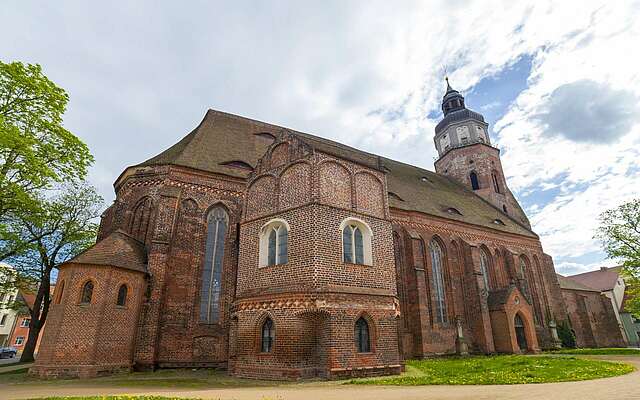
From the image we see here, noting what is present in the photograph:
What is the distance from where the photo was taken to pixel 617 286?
153 ft

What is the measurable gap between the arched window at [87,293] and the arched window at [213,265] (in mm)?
4591

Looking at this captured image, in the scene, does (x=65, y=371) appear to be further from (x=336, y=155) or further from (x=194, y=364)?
(x=336, y=155)

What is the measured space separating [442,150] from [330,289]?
29683 millimetres

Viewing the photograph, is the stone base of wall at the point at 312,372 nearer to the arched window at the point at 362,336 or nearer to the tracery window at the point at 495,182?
the arched window at the point at 362,336

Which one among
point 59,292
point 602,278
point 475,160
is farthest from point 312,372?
point 602,278

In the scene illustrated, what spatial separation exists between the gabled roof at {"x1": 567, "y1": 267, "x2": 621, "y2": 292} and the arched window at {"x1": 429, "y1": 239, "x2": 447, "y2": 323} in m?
34.8

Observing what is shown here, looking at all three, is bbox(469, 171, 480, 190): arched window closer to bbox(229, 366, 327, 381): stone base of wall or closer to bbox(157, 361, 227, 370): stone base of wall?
bbox(157, 361, 227, 370): stone base of wall

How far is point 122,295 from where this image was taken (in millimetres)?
15367

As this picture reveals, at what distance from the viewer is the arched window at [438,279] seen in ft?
76.0

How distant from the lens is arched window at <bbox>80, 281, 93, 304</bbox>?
14.6 m

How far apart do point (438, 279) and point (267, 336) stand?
14570mm

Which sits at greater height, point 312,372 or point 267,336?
point 267,336

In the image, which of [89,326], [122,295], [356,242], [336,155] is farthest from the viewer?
[122,295]

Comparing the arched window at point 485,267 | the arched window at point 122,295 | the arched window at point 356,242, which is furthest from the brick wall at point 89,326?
the arched window at point 485,267
